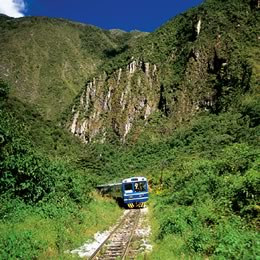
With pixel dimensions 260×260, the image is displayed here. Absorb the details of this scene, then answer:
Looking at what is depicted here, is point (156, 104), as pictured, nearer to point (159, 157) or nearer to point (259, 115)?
point (159, 157)

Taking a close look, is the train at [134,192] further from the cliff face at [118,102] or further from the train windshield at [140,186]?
the cliff face at [118,102]

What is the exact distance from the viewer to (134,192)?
30812 mm

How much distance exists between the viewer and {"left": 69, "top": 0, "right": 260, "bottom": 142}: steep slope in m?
97.2

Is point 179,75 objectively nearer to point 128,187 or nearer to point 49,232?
point 128,187

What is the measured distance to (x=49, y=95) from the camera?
179500 mm

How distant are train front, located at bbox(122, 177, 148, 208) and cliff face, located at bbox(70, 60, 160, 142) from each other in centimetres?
8199

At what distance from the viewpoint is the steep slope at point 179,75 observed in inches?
3826

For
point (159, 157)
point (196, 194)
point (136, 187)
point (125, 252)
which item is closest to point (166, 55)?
point (159, 157)

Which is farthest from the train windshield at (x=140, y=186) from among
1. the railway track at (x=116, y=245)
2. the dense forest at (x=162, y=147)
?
the railway track at (x=116, y=245)

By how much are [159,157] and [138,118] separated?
31.1 metres

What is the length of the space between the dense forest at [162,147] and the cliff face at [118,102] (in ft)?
1.66

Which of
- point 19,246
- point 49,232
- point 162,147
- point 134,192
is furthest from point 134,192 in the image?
point 162,147

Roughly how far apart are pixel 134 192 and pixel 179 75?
3414 inches

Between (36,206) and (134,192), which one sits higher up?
(36,206)
